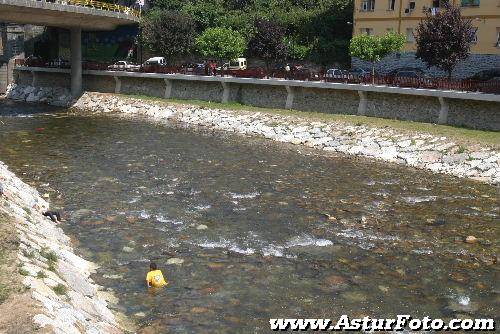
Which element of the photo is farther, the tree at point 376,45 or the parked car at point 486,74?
the tree at point 376,45

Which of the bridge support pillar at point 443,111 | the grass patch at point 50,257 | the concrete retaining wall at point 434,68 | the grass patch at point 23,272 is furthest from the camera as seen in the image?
the concrete retaining wall at point 434,68

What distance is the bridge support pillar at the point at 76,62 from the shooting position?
57.6m

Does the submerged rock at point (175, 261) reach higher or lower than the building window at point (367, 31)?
lower

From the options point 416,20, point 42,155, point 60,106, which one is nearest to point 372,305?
point 42,155

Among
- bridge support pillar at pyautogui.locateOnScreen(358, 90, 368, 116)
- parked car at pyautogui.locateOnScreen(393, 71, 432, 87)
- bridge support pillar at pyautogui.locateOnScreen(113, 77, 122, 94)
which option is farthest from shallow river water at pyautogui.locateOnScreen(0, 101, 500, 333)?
bridge support pillar at pyautogui.locateOnScreen(113, 77, 122, 94)

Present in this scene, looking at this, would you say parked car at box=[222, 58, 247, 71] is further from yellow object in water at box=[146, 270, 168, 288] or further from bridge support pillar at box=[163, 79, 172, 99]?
yellow object in water at box=[146, 270, 168, 288]

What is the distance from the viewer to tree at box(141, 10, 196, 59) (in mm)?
60219

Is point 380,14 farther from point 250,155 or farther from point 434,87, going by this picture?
point 250,155

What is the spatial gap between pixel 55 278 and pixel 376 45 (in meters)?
37.9

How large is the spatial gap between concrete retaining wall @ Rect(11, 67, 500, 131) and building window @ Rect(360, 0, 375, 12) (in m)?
15.7

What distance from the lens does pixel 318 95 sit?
136 ft

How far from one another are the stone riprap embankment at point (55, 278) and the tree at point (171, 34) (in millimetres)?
44407

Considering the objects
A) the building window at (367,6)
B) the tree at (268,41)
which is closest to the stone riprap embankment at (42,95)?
the tree at (268,41)

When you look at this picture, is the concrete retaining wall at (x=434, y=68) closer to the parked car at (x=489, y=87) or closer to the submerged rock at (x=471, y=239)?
the parked car at (x=489, y=87)
